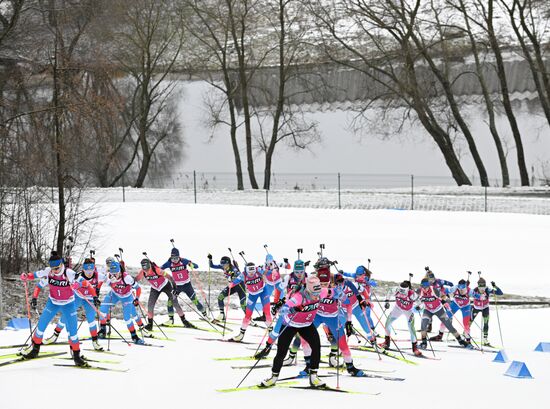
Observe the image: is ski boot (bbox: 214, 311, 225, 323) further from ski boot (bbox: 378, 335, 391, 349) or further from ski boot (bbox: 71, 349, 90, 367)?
ski boot (bbox: 71, 349, 90, 367)

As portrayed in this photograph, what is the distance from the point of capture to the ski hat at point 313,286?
46.2 ft

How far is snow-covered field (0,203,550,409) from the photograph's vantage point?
13414 millimetres

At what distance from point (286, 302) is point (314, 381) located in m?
1.37

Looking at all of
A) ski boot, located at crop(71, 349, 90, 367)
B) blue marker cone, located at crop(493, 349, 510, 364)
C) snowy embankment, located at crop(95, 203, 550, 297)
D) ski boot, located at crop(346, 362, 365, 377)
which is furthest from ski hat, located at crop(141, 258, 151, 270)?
snowy embankment, located at crop(95, 203, 550, 297)

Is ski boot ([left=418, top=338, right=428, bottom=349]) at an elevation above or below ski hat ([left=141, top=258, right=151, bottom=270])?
below

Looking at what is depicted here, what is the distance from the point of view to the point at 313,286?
14094 millimetres

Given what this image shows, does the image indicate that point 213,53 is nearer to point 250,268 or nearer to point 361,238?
point 361,238

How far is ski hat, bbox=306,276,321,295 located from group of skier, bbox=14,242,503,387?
16mm

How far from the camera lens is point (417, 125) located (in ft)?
175

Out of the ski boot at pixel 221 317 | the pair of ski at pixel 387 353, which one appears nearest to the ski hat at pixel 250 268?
the ski boot at pixel 221 317

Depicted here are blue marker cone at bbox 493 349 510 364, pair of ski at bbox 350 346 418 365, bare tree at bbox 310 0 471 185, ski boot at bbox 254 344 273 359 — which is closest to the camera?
ski boot at bbox 254 344 273 359

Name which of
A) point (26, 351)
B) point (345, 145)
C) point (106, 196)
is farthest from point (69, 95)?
point (345, 145)

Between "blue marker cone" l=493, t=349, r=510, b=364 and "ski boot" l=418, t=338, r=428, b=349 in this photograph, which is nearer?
"blue marker cone" l=493, t=349, r=510, b=364

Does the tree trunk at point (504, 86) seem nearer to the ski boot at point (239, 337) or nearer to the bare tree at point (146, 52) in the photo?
the bare tree at point (146, 52)
